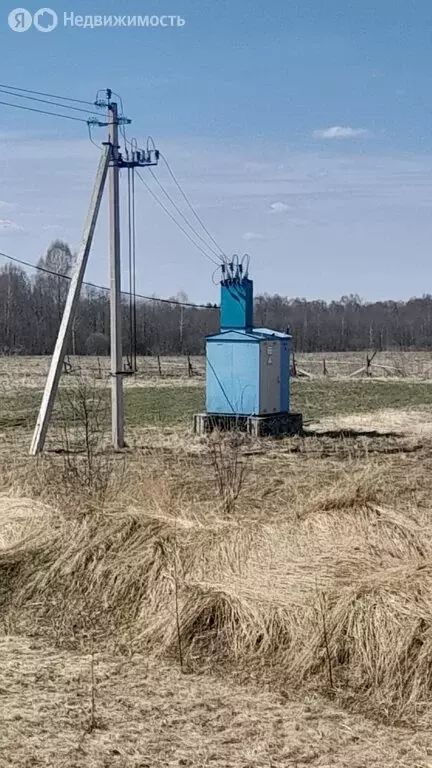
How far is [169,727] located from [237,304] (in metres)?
12.4

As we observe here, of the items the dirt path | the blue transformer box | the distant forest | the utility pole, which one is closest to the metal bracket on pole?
the utility pole

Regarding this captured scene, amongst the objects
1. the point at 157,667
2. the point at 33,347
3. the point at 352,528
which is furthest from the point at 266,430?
the point at 33,347

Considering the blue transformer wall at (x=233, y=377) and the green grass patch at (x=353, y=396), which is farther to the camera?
the green grass patch at (x=353, y=396)

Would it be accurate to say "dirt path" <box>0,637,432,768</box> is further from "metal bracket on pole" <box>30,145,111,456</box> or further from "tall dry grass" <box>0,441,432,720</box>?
"metal bracket on pole" <box>30,145,111,456</box>

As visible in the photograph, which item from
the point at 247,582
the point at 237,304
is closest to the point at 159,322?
the point at 237,304

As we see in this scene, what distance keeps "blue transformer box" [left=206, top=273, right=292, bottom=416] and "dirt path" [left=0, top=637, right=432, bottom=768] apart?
10.9 m

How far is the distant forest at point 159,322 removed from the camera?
70.4m

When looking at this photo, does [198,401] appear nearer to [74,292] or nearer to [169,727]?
[74,292]

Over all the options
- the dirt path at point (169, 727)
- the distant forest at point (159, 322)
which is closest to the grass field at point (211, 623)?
the dirt path at point (169, 727)

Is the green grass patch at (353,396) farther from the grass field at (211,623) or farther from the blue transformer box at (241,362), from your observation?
the grass field at (211,623)

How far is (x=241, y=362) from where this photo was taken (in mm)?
16516

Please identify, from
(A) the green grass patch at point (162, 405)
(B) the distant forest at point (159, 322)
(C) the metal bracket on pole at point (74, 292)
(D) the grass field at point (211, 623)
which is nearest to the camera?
(D) the grass field at point (211, 623)

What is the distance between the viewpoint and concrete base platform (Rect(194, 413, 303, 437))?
637 inches

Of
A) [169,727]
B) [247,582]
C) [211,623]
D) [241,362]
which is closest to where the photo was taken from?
[169,727]
